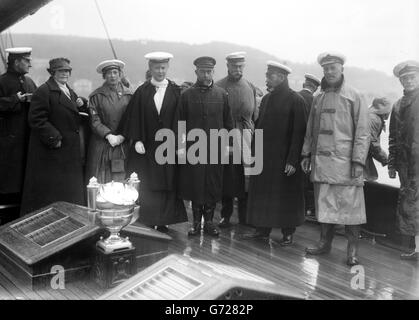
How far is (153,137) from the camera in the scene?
4531mm

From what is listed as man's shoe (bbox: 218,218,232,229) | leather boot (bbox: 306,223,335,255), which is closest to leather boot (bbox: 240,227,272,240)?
man's shoe (bbox: 218,218,232,229)

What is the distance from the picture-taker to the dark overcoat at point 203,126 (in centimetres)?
445

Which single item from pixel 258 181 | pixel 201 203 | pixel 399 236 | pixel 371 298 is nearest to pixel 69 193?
pixel 201 203

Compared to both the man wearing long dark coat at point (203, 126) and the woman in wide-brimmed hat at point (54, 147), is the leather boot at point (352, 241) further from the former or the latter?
the woman in wide-brimmed hat at point (54, 147)

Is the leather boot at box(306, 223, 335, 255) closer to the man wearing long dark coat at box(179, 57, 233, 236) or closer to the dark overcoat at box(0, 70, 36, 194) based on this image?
the man wearing long dark coat at box(179, 57, 233, 236)

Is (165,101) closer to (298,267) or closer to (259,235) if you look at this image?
(259,235)

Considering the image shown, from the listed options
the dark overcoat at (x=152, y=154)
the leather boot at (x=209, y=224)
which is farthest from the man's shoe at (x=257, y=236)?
the dark overcoat at (x=152, y=154)

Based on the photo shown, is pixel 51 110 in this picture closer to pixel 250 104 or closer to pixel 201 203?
pixel 201 203

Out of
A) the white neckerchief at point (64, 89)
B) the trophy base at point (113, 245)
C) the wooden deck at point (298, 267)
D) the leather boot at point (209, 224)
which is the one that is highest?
the white neckerchief at point (64, 89)

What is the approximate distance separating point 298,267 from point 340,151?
3.08ft

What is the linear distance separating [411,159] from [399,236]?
2.83 feet

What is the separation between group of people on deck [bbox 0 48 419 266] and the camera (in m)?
4.09

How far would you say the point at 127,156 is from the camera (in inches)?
182

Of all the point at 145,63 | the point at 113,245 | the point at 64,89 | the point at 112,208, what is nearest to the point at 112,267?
the point at 113,245
